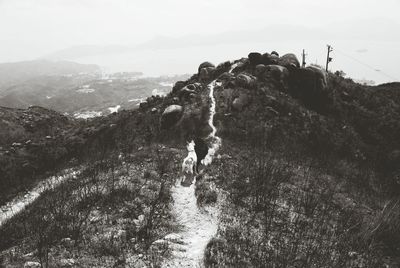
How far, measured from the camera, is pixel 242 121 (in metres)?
21.2

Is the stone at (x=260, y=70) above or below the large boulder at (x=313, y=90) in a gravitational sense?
above

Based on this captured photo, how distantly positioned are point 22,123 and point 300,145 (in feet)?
105

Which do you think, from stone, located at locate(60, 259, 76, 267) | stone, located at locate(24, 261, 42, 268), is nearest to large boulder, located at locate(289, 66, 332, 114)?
stone, located at locate(60, 259, 76, 267)

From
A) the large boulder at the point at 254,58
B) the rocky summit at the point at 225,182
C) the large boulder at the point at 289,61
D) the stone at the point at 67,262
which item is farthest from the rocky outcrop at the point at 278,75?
the stone at the point at 67,262

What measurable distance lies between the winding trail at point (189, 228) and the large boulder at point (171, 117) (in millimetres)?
10155

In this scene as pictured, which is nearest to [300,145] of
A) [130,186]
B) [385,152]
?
[385,152]

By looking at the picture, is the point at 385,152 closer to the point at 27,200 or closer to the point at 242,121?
the point at 242,121

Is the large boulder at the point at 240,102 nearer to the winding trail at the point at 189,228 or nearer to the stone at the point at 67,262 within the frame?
the winding trail at the point at 189,228

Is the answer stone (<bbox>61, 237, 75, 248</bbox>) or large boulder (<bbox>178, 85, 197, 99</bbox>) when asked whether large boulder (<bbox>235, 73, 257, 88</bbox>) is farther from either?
stone (<bbox>61, 237, 75, 248</bbox>)

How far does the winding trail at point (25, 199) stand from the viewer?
12663 millimetres

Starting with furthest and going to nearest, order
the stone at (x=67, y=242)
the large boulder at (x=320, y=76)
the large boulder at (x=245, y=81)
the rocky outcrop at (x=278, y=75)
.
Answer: the rocky outcrop at (x=278, y=75) → the large boulder at (x=320, y=76) → the large boulder at (x=245, y=81) → the stone at (x=67, y=242)

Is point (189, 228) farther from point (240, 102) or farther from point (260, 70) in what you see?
point (260, 70)

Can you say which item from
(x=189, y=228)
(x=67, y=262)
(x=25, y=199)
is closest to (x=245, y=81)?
(x=25, y=199)

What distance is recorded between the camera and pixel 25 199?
14484mm
